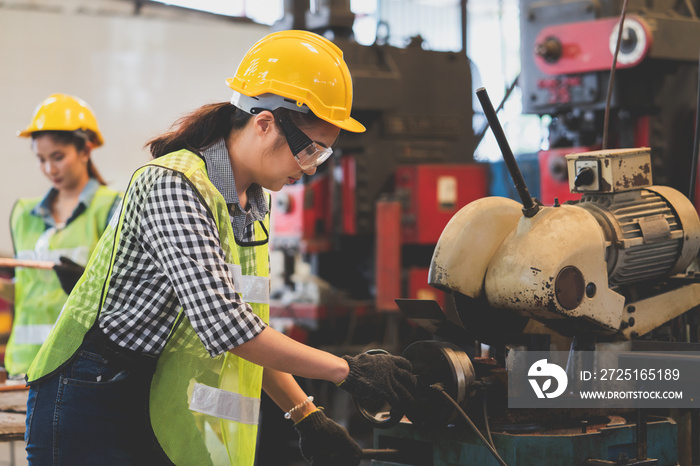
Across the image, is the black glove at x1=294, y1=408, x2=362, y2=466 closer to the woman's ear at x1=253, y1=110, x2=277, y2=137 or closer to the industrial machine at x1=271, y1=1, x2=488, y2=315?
the woman's ear at x1=253, y1=110, x2=277, y2=137

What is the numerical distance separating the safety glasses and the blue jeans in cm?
46

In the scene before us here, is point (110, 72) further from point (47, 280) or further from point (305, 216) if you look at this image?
point (47, 280)

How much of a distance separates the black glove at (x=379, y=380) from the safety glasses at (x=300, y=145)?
347 mm

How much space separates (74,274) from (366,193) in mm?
2195

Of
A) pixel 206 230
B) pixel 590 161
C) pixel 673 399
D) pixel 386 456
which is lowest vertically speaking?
pixel 386 456

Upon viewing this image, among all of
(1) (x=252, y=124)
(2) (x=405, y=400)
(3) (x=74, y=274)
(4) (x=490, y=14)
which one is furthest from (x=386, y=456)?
(4) (x=490, y=14)

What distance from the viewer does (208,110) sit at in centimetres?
153

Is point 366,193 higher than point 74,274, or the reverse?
point 366,193

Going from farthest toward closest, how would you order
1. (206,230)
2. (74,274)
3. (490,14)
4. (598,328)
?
(490,14), (74,274), (598,328), (206,230)

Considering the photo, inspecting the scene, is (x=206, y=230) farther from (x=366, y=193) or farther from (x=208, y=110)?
(x=366, y=193)

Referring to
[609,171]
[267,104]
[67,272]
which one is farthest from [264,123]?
[67,272]

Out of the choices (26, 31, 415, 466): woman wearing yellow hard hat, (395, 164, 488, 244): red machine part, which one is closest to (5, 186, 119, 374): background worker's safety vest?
(26, 31, 415, 466): woman wearing yellow hard hat

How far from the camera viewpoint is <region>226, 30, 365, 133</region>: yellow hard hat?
4.83 feet

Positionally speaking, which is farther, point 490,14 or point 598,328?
point 490,14
